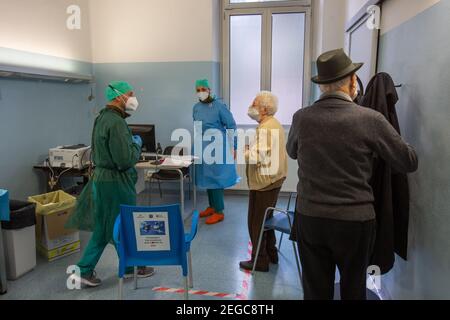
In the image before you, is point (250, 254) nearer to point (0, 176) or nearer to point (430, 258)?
point (430, 258)

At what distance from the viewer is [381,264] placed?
176 centimetres

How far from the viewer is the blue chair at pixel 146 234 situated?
1.85m

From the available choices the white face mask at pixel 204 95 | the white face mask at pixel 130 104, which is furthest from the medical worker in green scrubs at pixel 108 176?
the white face mask at pixel 204 95

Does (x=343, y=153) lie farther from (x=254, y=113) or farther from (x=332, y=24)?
(x=332, y=24)

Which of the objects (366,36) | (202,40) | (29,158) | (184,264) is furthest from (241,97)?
(184,264)

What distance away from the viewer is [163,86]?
4.68m

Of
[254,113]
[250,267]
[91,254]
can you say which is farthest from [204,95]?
[91,254]

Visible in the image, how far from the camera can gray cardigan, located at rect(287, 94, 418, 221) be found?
1.35 m

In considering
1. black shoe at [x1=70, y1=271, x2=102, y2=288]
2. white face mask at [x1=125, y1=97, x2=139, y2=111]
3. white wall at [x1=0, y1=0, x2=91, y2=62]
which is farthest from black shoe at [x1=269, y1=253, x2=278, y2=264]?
white wall at [x1=0, y1=0, x2=91, y2=62]

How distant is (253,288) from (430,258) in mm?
1270

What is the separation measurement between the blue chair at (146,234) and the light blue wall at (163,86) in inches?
115

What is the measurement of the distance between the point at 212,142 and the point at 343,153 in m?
2.61

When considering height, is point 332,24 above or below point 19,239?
above

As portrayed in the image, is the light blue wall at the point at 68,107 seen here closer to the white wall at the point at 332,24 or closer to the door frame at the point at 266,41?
the door frame at the point at 266,41
